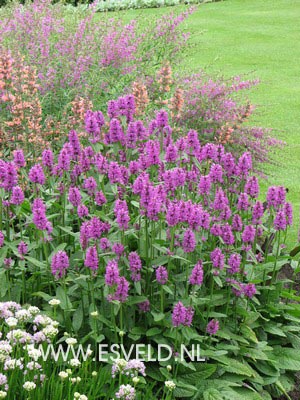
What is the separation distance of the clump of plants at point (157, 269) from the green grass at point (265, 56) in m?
1.91

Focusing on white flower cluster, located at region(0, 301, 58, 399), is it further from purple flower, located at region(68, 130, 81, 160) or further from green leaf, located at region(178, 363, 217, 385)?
purple flower, located at region(68, 130, 81, 160)

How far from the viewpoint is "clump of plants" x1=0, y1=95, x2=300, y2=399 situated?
3004 millimetres

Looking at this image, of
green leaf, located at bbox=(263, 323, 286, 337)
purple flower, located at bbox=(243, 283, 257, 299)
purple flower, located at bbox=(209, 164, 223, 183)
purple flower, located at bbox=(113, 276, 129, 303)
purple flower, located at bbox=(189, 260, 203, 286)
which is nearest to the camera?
purple flower, located at bbox=(113, 276, 129, 303)

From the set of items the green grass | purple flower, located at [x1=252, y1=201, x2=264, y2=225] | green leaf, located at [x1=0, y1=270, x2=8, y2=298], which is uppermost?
purple flower, located at [x1=252, y1=201, x2=264, y2=225]

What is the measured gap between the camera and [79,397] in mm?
2365

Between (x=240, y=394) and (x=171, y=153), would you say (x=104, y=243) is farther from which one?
(x=240, y=394)

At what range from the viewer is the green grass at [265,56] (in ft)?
25.8

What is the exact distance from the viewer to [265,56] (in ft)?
43.6

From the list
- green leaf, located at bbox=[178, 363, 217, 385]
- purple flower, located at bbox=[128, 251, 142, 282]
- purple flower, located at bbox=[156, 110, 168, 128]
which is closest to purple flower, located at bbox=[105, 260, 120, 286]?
purple flower, located at bbox=[128, 251, 142, 282]

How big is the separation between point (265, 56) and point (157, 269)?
36.0ft

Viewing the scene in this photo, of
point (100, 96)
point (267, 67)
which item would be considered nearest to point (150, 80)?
point (100, 96)

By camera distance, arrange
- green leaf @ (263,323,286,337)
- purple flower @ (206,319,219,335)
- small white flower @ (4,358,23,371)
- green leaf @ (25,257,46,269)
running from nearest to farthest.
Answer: small white flower @ (4,358,23,371) < green leaf @ (25,257,46,269) < purple flower @ (206,319,219,335) < green leaf @ (263,323,286,337)

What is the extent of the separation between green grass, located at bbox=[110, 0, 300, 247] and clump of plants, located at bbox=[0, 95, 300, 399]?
6.26 feet

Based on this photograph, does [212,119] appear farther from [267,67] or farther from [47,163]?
[267,67]
